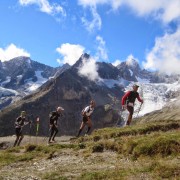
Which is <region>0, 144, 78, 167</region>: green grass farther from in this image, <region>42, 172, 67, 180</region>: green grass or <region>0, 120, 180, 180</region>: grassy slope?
<region>42, 172, 67, 180</region>: green grass

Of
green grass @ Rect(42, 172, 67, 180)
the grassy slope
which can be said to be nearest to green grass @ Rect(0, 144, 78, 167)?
the grassy slope

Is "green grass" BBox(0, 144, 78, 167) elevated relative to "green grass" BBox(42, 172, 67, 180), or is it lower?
elevated

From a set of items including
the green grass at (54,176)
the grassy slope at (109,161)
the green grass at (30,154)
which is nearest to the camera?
the grassy slope at (109,161)

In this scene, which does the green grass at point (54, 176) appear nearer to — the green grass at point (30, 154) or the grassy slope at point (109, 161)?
the grassy slope at point (109, 161)

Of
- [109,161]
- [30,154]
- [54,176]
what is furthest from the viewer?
[30,154]

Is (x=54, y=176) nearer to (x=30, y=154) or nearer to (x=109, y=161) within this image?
(x=109, y=161)

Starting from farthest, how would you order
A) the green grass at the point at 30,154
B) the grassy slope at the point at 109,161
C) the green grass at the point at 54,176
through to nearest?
the green grass at the point at 30,154 < the green grass at the point at 54,176 < the grassy slope at the point at 109,161

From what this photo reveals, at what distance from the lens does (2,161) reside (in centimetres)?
1948

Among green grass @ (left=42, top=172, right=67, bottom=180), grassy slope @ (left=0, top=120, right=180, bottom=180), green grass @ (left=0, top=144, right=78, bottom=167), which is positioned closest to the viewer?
grassy slope @ (left=0, top=120, right=180, bottom=180)

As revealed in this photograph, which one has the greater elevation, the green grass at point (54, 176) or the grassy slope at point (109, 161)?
the grassy slope at point (109, 161)

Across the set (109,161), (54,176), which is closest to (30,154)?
(109,161)

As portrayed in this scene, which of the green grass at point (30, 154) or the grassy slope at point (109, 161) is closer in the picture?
the grassy slope at point (109, 161)

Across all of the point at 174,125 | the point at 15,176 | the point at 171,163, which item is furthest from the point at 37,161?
the point at 174,125

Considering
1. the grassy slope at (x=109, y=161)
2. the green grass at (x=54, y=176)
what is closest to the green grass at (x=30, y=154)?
the grassy slope at (x=109, y=161)
